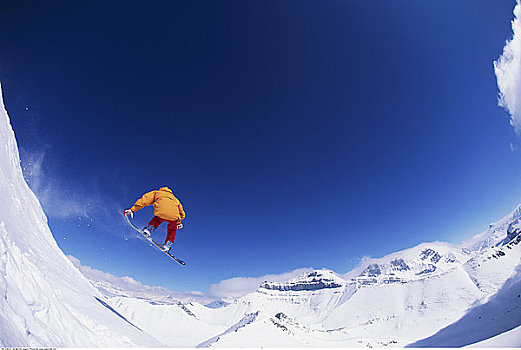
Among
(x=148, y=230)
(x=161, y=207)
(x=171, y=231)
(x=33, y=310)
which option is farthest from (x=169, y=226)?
(x=33, y=310)

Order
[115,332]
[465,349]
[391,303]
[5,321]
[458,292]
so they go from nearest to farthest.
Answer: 1. [5,321]
2. [465,349]
3. [115,332]
4. [458,292]
5. [391,303]

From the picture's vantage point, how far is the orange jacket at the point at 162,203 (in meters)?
9.62

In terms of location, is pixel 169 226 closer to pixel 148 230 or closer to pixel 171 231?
pixel 171 231

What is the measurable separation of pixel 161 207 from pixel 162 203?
182mm

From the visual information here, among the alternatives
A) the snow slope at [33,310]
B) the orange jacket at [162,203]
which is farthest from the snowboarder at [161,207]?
the snow slope at [33,310]

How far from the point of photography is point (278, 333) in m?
87.2

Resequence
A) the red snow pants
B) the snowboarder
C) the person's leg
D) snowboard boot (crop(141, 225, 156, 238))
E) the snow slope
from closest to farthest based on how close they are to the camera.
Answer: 1. the snow slope
2. the snowboarder
3. snowboard boot (crop(141, 225, 156, 238))
4. the red snow pants
5. the person's leg

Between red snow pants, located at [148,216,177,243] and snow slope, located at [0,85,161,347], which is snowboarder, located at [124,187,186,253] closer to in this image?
red snow pants, located at [148,216,177,243]

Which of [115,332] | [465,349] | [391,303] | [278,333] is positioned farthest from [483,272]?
[115,332]

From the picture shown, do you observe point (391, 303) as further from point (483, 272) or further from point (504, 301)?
point (504, 301)

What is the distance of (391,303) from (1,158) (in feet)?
736

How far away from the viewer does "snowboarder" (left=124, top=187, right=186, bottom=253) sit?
9.61m

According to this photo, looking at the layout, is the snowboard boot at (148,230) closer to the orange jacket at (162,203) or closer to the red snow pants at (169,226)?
the red snow pants at (169,226)

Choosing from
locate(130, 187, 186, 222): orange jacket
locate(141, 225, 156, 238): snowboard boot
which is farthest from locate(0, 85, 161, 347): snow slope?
locate(130, 187, 186, 222): orange jacket
